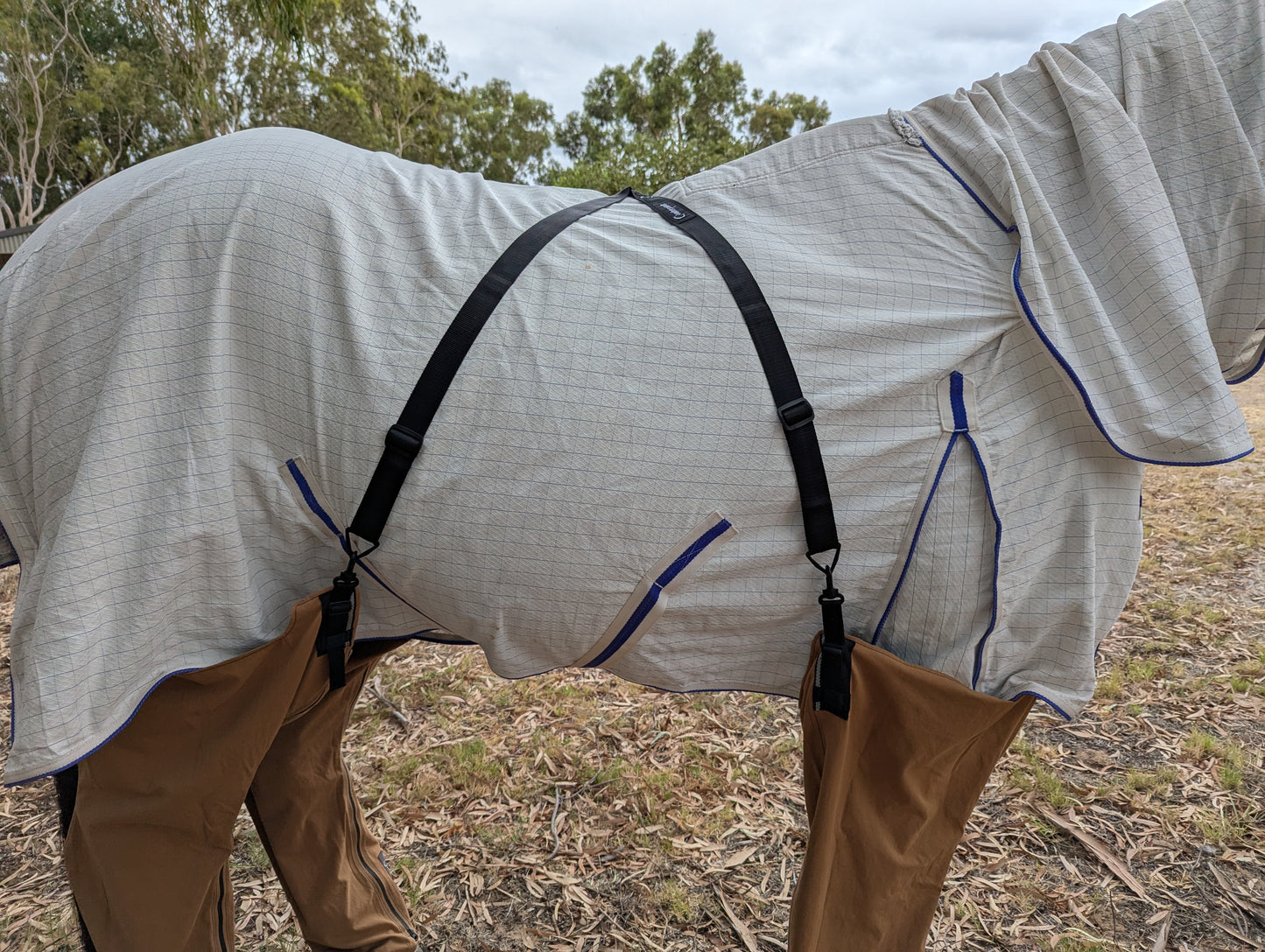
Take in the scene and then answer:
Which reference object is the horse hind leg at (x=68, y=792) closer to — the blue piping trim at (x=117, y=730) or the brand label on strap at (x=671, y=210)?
the blue piping trim at (x=117, y=730)

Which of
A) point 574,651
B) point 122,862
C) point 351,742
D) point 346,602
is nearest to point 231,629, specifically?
point 346,602

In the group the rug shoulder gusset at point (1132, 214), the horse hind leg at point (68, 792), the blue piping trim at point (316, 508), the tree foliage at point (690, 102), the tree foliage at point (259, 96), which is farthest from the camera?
the tree foliage at point (690, 102)

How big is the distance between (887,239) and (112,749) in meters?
1.33

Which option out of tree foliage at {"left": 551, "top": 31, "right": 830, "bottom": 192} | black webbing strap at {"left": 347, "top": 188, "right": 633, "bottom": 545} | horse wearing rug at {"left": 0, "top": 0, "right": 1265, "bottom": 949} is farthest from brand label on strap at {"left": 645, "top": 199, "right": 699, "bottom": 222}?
tree foliage at {"left": 551, "top": 31, "right": 830, "bottom": 192}

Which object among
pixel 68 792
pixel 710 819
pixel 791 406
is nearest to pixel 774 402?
pixel 791 406

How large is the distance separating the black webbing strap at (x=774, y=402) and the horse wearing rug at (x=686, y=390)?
0.8 inches

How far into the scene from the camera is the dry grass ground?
6.48 feet

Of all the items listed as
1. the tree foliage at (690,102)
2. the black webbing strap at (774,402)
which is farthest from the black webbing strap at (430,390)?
the tree foliage at (690,102)

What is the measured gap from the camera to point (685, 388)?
101cm

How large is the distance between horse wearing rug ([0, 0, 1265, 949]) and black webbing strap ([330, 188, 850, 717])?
0.02m

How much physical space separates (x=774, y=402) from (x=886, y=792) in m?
0.59

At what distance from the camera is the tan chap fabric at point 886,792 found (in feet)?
3.46

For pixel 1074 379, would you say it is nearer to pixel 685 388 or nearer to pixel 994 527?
pixel 994 527

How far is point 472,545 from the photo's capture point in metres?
1.04
